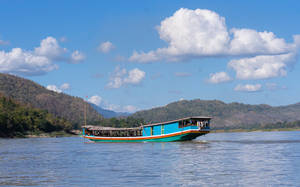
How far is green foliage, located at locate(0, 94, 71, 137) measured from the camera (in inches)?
5354

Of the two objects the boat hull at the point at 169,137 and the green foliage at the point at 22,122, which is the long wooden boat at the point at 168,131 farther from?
the green foliage at the point at 22,122

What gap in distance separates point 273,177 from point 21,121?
12880 cm

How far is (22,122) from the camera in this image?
148 m

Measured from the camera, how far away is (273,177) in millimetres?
31094

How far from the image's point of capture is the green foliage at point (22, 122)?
136000 millimetres

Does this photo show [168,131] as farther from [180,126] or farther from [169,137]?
[180,126]

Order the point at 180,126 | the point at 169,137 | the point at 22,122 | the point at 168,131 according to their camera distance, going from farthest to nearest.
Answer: the point at 22,122
the point at 168,131
the point at 169,137
the point at 180,126

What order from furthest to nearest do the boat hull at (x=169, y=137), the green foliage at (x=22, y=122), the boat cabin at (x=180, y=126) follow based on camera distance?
the green foliage at (x=22, y=122), the boat hull at (x=169, y=137), the boat cabin at (x=180, y=126)

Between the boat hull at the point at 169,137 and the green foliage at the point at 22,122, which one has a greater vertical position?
the green foliage at the point at 22,122

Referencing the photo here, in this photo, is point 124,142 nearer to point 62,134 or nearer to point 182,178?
point 182,178

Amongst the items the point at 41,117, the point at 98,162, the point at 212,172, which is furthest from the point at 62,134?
the point at 212,172

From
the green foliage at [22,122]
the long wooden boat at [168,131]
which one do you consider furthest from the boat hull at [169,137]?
the green foliage at [22,122]

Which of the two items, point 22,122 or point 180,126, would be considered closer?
point 180,126

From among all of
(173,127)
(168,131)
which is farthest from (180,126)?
(168,131)
